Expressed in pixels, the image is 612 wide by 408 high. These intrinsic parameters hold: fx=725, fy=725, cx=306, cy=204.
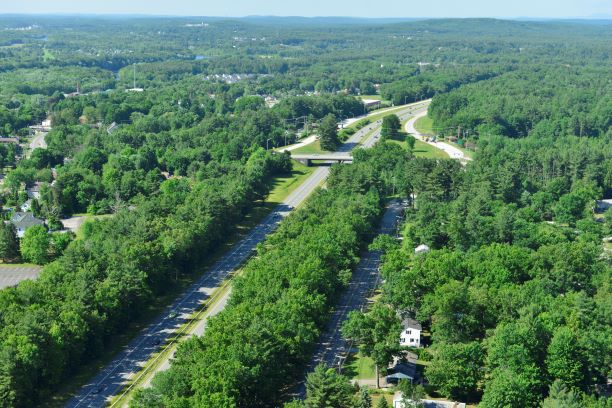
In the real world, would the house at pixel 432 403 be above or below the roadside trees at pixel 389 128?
below

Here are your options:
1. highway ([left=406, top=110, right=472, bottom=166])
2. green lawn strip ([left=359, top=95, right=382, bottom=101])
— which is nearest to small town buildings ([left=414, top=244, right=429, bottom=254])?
highway ([left=406, top=110, right=472, bottom=166])

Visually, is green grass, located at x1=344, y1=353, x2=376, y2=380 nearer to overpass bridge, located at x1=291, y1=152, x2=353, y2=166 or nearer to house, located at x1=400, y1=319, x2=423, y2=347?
house, located at x1=400, y1=319, x2=423, y2=347

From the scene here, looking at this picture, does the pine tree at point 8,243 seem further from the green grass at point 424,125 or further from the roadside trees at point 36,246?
the green grass at point 424,125

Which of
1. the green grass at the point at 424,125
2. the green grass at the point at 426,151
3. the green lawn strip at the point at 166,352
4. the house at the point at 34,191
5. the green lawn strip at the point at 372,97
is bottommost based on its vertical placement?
the green lawn strip at the point at 166,352

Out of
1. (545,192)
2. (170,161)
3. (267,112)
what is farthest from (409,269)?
(267,112)

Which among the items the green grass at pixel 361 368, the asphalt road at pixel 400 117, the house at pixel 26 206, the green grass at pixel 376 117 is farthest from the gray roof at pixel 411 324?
the green grass at pixel 376 117

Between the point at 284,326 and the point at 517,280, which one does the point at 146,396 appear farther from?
the point at 517,280
